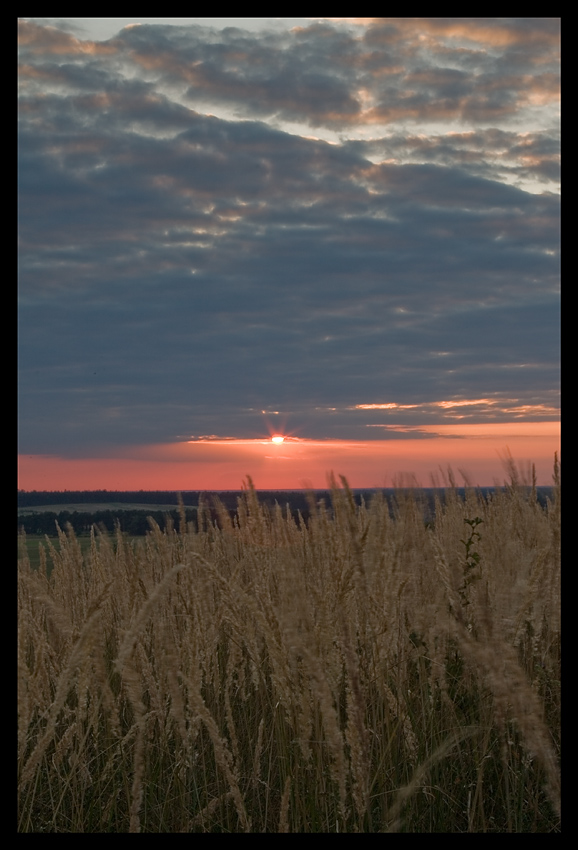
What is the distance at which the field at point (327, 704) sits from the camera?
190cm

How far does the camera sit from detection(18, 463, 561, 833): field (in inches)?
74.7

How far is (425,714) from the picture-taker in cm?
263

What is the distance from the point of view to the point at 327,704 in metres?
1.71
